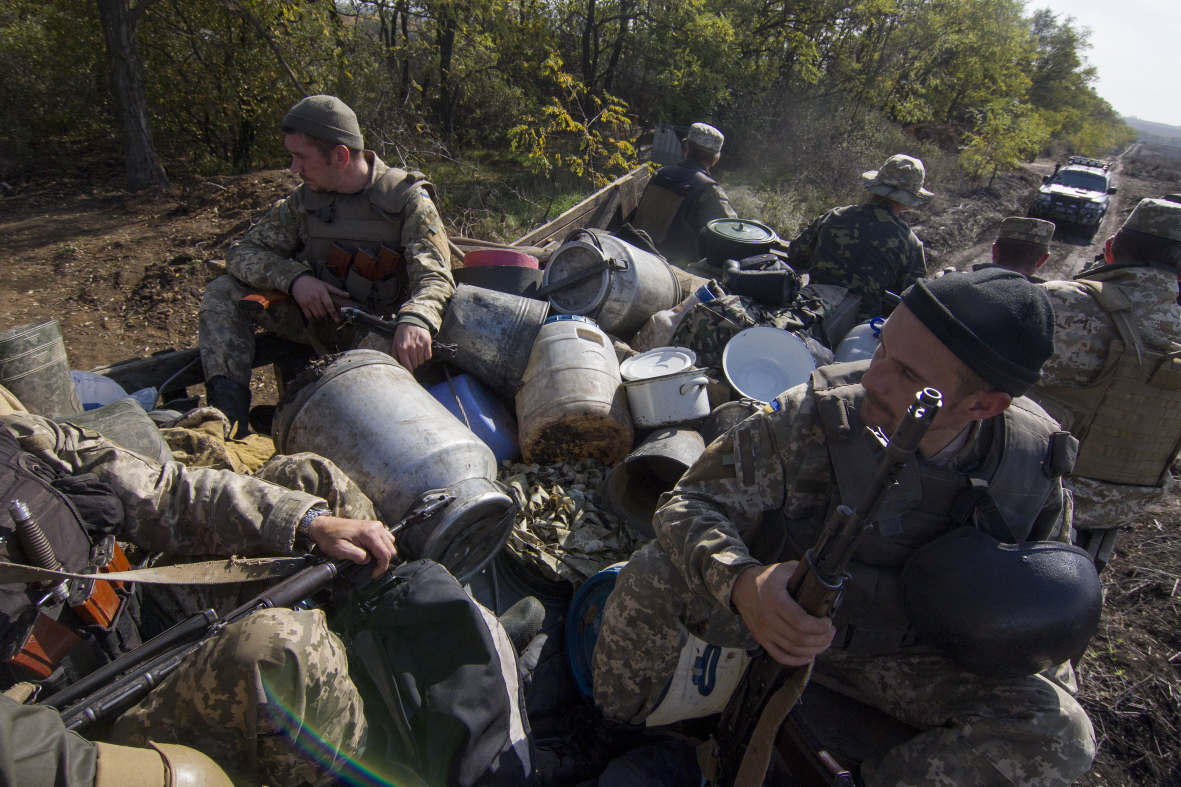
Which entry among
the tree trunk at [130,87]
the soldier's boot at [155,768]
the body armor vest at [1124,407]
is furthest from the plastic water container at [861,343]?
the tree trunk at [130,87]

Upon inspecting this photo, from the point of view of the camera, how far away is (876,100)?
18.6 meters

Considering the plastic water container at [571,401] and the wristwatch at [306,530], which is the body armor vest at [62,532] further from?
the plastic water container at [571,401]

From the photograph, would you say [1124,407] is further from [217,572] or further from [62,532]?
[62,532]

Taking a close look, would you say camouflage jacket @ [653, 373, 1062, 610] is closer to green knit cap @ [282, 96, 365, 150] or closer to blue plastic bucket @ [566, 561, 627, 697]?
blue plastic bucket @ [566, 561, 627, 697]

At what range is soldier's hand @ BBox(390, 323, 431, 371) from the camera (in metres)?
3.19

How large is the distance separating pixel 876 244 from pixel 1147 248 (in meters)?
1.77

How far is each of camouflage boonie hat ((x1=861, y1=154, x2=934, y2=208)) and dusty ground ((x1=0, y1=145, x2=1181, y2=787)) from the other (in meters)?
2.90

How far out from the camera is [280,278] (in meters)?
3.62

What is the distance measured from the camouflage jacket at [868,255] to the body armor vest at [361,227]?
3.28 metres

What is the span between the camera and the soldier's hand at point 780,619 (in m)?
1.41

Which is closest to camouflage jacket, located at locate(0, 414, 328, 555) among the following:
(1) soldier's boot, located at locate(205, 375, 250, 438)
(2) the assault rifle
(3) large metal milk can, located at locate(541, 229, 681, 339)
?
(2) the assault rifle

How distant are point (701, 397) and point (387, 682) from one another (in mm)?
1980

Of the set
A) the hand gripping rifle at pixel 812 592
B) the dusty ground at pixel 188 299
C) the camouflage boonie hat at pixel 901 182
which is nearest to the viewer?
the hand gripping rifle at pixel 812 592

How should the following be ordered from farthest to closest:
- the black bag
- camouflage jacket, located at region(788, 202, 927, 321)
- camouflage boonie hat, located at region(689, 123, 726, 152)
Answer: camouflage boonie hat, located at region(689, 123, 726, 152)
camouflage jacket, located at region(788, 202, 927, 321)
the black bag
